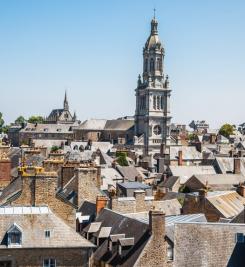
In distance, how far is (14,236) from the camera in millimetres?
21906

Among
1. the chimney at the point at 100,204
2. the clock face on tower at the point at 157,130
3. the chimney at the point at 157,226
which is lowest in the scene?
the chimney at the point at 157,226

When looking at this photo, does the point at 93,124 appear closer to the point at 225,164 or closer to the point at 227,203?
the point at 225,164

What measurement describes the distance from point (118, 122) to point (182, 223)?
118333 millimetres

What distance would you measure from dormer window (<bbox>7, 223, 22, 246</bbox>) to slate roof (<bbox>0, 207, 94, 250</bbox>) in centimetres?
21

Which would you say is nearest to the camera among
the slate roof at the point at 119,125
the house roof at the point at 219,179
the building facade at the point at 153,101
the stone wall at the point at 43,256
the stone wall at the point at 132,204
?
the stone wall at the point at 43,256

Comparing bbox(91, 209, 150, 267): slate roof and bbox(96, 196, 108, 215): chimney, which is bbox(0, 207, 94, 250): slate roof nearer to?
bbox(91, 209, 150, 267): slate roof

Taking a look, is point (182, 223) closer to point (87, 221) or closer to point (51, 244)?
point (51, 244)

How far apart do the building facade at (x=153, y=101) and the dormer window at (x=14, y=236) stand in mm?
94988

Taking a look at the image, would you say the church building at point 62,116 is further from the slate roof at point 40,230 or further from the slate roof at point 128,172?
the slate roof at point 40,230

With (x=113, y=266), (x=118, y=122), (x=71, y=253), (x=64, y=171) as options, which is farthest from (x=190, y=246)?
(x=118, y=122)

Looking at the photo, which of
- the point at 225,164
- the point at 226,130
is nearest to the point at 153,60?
the point at 226,130

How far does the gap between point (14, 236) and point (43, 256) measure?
1.47m

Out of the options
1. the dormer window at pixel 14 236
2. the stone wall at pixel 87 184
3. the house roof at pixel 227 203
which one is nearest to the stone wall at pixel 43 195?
the dormer window at pixel 14 236

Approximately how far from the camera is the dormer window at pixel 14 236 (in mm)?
21766
